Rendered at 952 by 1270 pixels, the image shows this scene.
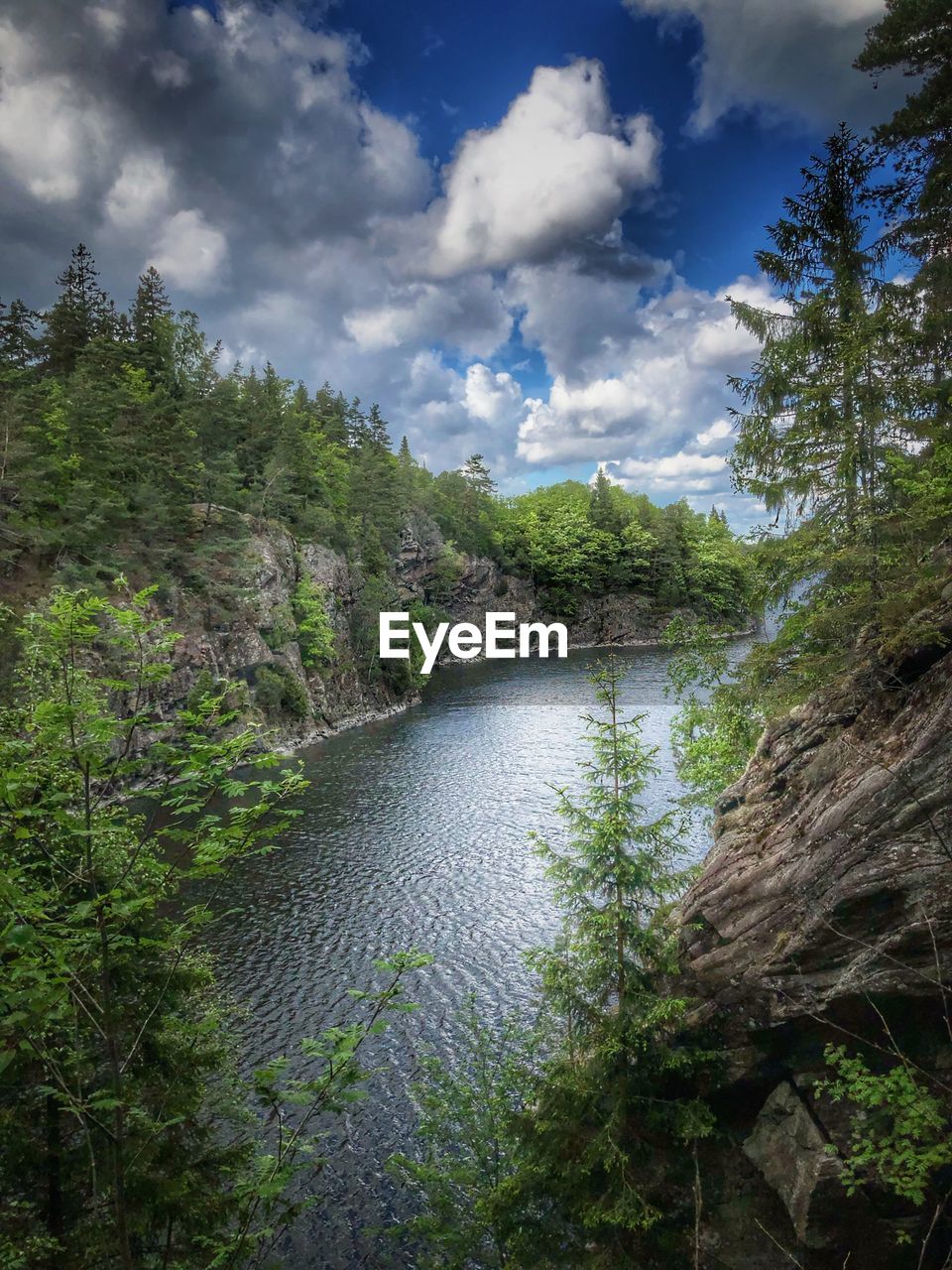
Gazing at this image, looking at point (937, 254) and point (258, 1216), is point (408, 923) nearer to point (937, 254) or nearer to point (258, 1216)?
point (258, 1216)

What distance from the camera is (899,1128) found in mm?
5402

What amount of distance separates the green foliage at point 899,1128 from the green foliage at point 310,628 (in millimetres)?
41445

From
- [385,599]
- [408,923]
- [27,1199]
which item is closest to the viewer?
[27,1199]

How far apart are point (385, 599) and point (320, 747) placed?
17.4m

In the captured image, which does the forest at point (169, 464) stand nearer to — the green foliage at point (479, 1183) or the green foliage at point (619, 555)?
the green foliage at point (619, 555)

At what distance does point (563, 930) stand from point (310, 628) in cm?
3816

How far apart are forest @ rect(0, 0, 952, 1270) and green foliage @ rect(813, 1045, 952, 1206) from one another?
0.05m

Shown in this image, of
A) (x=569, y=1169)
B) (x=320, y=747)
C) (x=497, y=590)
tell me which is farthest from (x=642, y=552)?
(x=569, y=1169)

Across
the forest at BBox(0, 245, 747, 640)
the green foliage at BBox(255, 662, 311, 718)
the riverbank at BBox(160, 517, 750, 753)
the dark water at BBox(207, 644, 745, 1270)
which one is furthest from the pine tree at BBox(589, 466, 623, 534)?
the green foliage at BBox(255, 662, 311, 718)

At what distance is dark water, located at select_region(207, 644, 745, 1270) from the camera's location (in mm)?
12836

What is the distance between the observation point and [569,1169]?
765 cm

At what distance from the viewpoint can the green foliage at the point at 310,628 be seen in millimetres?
44969

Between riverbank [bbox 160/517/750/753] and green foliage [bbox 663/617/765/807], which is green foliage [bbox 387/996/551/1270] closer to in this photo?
green foliage [bbox 663/617/765/807]

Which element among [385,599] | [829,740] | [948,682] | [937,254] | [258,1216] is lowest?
[258,1216]
